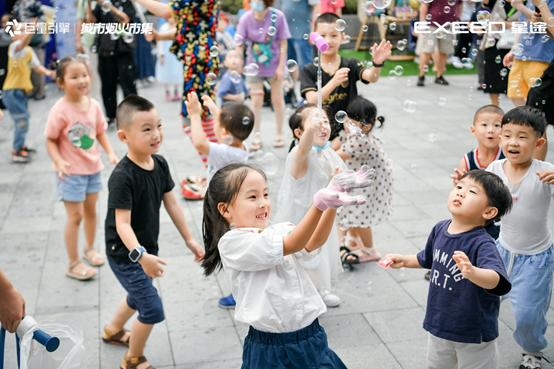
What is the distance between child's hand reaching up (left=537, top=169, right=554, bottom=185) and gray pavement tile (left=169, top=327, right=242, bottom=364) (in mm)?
1812

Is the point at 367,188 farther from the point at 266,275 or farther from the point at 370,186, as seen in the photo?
the point at 266,275

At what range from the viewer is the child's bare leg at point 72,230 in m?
4.16

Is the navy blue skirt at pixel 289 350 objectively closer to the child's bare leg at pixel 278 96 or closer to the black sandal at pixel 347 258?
the black sandal at pixel 347 258

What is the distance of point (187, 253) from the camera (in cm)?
457

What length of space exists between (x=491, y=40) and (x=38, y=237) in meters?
4.26

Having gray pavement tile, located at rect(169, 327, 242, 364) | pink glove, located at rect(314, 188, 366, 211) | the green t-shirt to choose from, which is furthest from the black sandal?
the green t-shirt

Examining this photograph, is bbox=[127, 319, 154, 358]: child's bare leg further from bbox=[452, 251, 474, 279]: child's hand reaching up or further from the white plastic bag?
bbox=[452, 251, 474, 279]: child's hand reaching up

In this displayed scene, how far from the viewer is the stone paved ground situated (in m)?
3.29

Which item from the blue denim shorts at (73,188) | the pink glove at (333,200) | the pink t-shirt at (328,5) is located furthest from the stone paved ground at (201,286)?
the pink t-shirt at (328,5)

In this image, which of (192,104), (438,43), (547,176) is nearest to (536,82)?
(547,176)

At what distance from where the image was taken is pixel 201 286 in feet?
13.3

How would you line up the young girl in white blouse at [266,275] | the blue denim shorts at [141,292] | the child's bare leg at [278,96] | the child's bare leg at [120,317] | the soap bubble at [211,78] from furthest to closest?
the child's bare leg at [278,96]
the soap bubble at [211,78]
the child's bare leg at [120,317]
the blue denim shorts at [141,292]
the young girl in white blouse at [266,275]

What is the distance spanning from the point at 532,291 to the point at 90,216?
9.94ft

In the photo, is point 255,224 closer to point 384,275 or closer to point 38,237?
point 384,275
